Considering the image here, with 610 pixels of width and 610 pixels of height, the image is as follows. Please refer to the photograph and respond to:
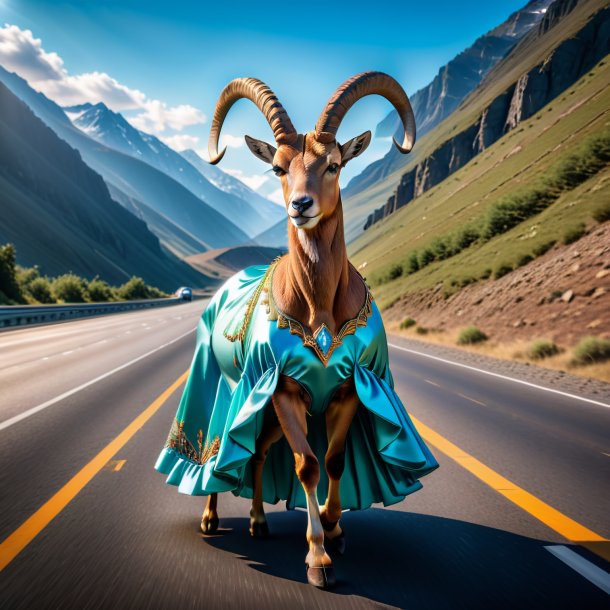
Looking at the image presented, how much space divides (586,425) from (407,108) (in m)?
4.79

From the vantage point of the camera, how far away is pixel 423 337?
952 inches

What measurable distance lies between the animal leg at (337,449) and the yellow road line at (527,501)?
5.08 feet

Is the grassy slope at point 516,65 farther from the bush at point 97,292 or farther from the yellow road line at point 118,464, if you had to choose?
the yellow road line at point 118,464

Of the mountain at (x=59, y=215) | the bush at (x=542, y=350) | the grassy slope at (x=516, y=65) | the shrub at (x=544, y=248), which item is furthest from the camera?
the grassy slope at (x=516, y=65)

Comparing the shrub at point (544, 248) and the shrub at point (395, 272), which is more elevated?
the shrub at point (544, 248)

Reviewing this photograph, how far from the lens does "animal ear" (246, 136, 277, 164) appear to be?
433cm

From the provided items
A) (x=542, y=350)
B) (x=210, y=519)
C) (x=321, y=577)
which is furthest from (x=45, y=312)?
(x=321, y=577)

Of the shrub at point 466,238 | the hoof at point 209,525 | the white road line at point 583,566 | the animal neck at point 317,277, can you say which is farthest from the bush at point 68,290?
the white road line at point 583,566

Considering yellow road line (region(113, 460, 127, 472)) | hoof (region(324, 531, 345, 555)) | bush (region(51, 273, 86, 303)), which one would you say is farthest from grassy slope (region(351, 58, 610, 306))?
bush (region(51, 273, 86, 303))

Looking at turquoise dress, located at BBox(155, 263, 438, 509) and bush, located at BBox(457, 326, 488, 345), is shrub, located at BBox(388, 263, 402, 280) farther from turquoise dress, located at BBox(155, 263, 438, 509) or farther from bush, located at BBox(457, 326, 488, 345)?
turquoise dress, located at BBox(155, 263, 438, 509)

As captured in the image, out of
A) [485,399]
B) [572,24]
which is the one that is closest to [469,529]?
[485,399]

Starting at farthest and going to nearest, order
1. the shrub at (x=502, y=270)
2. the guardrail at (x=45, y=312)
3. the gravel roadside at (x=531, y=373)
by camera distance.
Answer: the guardrail at (x=45, y=312), the shrub at (x=502, y=270), the gravel roadside at (x=531, y=373)

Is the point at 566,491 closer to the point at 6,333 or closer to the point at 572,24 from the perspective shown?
the point at 6,333

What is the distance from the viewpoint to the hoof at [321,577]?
3.36 m
